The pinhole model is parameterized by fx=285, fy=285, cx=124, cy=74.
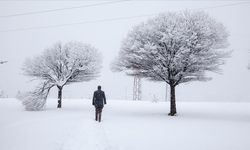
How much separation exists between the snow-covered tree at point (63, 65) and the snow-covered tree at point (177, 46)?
8105 mm

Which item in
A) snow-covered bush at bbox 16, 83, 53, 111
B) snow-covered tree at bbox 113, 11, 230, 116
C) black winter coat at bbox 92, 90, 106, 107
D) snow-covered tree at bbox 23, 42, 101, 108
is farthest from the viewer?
snow-covered tree at bbox 23, 42, 101, 108

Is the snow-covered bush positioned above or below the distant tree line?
below

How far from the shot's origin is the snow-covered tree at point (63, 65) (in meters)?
30.8

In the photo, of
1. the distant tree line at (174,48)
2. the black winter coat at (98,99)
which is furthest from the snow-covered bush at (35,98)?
the black winter coat at (98,99)

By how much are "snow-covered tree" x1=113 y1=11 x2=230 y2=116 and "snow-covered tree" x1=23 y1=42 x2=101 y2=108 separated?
8.10 m

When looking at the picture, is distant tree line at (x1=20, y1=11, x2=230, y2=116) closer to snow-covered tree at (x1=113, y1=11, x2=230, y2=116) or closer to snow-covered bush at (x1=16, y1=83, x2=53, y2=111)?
snow-covered tree at (x1=113, y1=11, x2=230, y2=116)

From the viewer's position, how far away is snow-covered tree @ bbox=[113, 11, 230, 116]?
2198 centimetres

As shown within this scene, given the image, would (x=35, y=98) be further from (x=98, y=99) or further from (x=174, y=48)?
(x=174, y=48)

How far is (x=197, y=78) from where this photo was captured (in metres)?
24.4

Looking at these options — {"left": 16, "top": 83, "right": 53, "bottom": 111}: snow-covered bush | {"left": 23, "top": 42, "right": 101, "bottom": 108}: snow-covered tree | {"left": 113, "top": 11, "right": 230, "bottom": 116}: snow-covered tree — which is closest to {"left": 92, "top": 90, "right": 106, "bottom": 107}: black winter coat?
{"left": 113, "top": 11, "right": 230, "bottom": 116}: snow-covered tree

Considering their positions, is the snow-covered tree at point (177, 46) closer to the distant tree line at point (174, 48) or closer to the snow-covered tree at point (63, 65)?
the distant tree line at point (174, 48)

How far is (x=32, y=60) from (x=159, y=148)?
2498 cm

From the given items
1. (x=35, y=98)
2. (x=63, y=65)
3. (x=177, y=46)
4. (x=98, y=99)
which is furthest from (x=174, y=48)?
(x=35, y=98)

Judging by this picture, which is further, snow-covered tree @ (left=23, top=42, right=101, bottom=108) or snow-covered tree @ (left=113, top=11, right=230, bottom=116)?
snow-covered tree @ (left=23, top=42, right=101, bottom=108)
